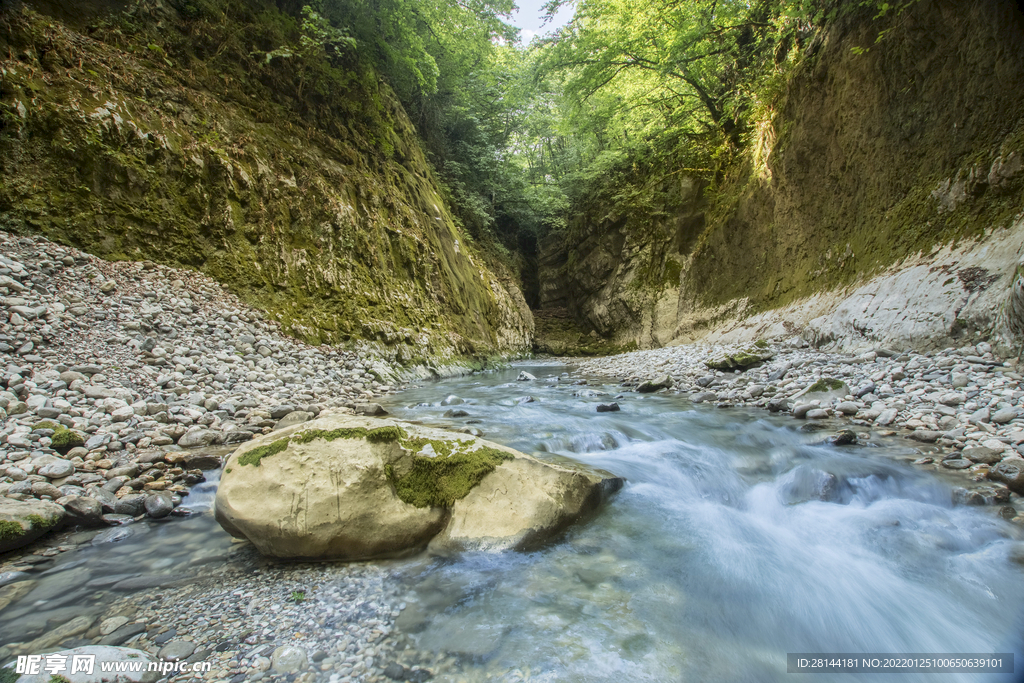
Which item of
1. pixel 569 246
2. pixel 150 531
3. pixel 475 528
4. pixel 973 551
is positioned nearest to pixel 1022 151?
pixel 973 551

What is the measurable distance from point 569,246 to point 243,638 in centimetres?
2068

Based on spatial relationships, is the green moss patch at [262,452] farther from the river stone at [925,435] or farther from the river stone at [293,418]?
the river stone at [925,435]

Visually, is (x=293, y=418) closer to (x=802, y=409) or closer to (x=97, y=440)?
(x=97, y=440)

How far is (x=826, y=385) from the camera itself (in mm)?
5262

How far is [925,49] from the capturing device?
6.80 metres

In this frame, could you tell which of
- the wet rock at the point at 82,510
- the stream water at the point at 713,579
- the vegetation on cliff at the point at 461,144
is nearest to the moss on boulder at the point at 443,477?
the stream water at the point at 713,579

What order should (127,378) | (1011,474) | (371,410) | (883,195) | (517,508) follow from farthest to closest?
(883,195) → (371,410) → (127,378) → (1011,474) → (517,508)

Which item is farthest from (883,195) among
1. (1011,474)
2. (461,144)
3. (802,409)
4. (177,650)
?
(461,144)

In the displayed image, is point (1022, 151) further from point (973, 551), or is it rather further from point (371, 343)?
point (371, 343)

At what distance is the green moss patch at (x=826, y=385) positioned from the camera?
518 cm

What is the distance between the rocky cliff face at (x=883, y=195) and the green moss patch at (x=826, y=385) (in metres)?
1.47

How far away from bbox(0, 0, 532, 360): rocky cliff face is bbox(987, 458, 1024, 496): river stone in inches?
321

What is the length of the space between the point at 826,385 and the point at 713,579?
4.13 metres

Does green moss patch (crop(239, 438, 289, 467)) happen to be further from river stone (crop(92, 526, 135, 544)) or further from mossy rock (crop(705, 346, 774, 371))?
mossy rock (crop(705, 346, 774, 371))
